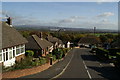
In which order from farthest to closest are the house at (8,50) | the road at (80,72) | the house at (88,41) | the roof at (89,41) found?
the roof at (89,41) < the house at (88,41) < the house at (8,50) < the road at (80,72)

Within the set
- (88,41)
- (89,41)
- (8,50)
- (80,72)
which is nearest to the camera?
(8,50)

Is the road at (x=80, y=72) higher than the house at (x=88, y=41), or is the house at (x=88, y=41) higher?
the house at (x=88, y=41)

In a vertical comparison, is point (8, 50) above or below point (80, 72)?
above

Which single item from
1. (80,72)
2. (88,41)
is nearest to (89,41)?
(88,41)

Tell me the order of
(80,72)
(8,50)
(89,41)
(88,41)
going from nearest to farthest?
1. (8,50)
2. (80,72)
3. (89,41)
4. (88,41)

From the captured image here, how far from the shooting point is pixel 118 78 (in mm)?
20172

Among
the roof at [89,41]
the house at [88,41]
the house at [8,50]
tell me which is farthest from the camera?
the roof at [89,41]

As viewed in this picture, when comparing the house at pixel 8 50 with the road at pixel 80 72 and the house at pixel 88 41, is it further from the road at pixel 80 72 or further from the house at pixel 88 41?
the house at pixel 88 41

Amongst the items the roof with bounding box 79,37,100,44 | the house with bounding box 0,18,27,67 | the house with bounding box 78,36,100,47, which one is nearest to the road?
the house with bounding box 0,18,27,67

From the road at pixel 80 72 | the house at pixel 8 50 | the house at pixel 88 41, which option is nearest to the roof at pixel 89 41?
the house at pixel 88 41

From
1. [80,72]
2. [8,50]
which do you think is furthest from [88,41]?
[8,50]

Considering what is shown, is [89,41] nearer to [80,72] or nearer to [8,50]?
[80,72]

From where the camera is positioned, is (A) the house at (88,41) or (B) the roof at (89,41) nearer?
(A) the house at (88,41)

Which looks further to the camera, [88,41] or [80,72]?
[88,41]
